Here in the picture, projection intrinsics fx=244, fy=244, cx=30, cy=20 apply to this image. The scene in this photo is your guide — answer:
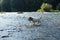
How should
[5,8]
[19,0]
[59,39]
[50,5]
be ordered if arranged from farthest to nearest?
1. [19,0]
2. [5,8]
3. [50,5]
4. [59,39]

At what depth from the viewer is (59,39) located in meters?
14.8

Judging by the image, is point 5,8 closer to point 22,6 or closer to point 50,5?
point 22,6

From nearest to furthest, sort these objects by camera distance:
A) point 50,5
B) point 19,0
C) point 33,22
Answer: point 33,22
point 50,5
point 19,0

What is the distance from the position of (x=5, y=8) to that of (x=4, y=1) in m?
3.02

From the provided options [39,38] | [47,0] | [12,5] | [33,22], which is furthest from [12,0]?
[39,38]

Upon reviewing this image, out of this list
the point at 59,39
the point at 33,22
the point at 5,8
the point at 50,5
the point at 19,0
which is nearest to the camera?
the point at 59,39

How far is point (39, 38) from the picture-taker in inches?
620

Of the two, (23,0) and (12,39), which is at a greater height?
(12,39)

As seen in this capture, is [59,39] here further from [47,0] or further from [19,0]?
[19,0]

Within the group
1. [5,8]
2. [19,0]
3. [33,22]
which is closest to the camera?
[33,22]

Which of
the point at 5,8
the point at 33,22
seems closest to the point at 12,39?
the point at 33,22

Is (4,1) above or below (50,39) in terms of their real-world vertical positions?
below

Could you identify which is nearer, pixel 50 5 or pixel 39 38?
pixel 39 38

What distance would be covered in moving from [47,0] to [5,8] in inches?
609
